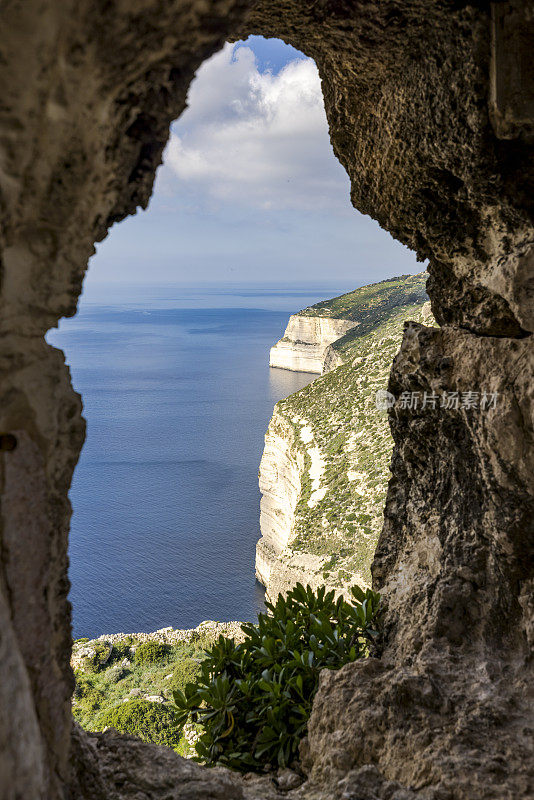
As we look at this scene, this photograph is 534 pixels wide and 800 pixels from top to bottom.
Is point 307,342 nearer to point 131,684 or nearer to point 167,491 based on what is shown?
point 167,491

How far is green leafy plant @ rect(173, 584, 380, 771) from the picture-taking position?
3.06m

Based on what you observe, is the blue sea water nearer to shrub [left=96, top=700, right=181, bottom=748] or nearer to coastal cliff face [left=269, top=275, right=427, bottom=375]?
coastal cliff face [left=269, top=275, right=427, bottom=375]

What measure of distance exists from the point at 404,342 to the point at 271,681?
7.15ft

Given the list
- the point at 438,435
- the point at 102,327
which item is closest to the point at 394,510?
the point at 438,435

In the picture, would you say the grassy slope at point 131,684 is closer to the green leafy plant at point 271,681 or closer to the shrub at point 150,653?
the shrub at point 150,653

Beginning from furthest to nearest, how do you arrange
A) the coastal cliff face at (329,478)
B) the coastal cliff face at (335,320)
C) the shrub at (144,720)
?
the coastal cliff face at (335,320), the coastal cliff face at (329,478), the shrub at (144,720)

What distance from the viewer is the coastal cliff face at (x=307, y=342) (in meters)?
55.5

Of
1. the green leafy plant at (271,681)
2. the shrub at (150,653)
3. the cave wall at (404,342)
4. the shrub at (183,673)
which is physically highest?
the cave wall at (404,342)

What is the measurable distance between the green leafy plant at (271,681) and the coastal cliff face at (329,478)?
1310 cm

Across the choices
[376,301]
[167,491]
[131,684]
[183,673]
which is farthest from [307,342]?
[131,684]

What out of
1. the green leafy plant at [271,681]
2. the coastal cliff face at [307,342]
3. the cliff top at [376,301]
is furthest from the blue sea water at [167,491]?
the green leafy plant at [271,681]

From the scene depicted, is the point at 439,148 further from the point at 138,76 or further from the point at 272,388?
the point at 272,388

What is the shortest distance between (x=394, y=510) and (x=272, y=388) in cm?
5662

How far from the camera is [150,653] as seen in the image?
1944 centimetres
